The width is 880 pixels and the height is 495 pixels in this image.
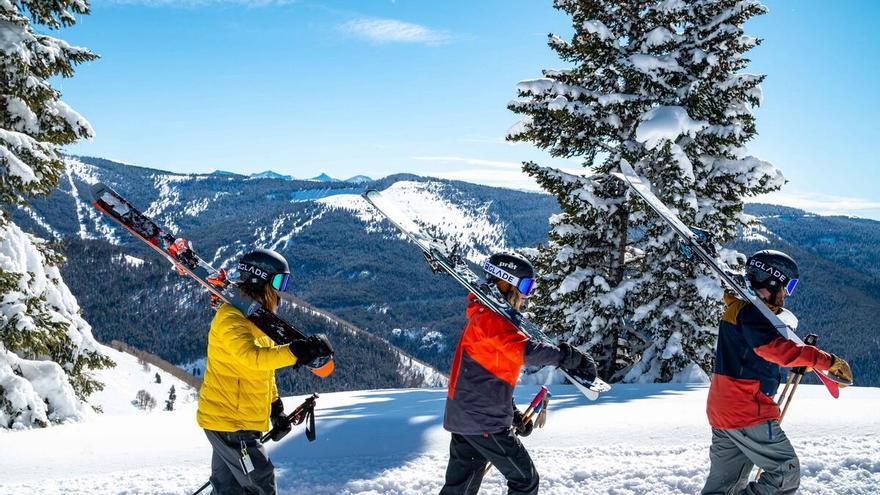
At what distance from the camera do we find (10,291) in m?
9.12

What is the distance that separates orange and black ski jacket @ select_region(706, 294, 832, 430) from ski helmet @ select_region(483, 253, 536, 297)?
1.52 m

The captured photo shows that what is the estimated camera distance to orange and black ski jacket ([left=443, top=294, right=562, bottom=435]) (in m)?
4.21

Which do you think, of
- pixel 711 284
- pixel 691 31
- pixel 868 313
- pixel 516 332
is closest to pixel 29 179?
pixel 516 332

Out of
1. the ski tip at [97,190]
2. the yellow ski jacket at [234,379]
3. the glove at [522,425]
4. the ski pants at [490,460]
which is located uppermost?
the ski tip at [97,190]

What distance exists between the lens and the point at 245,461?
4250 mm

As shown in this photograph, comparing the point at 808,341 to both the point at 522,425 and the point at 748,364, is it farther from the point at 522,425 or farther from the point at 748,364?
the point at 522,425

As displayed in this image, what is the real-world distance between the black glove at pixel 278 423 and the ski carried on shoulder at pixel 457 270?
1.78 metres

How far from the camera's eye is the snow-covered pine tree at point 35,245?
8.95 m

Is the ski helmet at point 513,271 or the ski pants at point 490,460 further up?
the ski helmet at point 513,271

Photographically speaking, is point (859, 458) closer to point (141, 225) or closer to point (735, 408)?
point (735, 408)

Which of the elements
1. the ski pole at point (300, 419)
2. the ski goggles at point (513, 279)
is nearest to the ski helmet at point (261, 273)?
the ski pole at point (300, 419)

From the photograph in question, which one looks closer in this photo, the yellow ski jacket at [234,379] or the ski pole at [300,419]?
the yellow ski jacket at [234,379]

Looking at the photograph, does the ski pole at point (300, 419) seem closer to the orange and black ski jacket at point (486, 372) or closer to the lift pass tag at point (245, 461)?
the lift pass tag at point (245, 461)

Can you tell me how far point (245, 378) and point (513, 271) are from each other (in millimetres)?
2080
